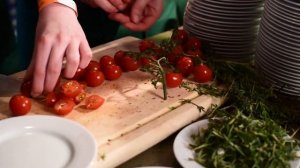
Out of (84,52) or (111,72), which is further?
(111,72)

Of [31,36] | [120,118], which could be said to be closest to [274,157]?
[120,118]

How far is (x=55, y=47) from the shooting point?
937 millimetres

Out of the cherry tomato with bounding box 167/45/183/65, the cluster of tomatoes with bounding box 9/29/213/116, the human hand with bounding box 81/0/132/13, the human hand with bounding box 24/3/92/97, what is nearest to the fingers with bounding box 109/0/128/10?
the human hand with bounding box 81/0/132/13

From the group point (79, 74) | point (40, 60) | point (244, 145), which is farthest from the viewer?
point (79, 74)

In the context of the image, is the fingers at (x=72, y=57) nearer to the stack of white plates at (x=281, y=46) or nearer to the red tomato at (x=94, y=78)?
the red tomato at (x=94, y=78)

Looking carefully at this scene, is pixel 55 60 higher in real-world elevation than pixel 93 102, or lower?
higher

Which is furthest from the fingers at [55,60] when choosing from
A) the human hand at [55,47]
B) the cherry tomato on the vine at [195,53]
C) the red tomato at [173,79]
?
the cherry tomato on the vine at [195,53]

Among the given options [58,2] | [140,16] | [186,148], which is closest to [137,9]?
[140,16]

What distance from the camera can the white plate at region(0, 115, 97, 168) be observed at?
2.64 ft

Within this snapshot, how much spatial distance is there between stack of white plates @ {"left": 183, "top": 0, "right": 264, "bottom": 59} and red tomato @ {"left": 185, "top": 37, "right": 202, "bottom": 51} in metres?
0.05

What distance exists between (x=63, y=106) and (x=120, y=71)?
0.25 meters

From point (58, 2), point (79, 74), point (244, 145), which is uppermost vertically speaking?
point (58, 2)

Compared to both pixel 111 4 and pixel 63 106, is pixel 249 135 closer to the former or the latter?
pixel 63 106

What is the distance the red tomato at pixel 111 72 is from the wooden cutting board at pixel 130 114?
0.02m
